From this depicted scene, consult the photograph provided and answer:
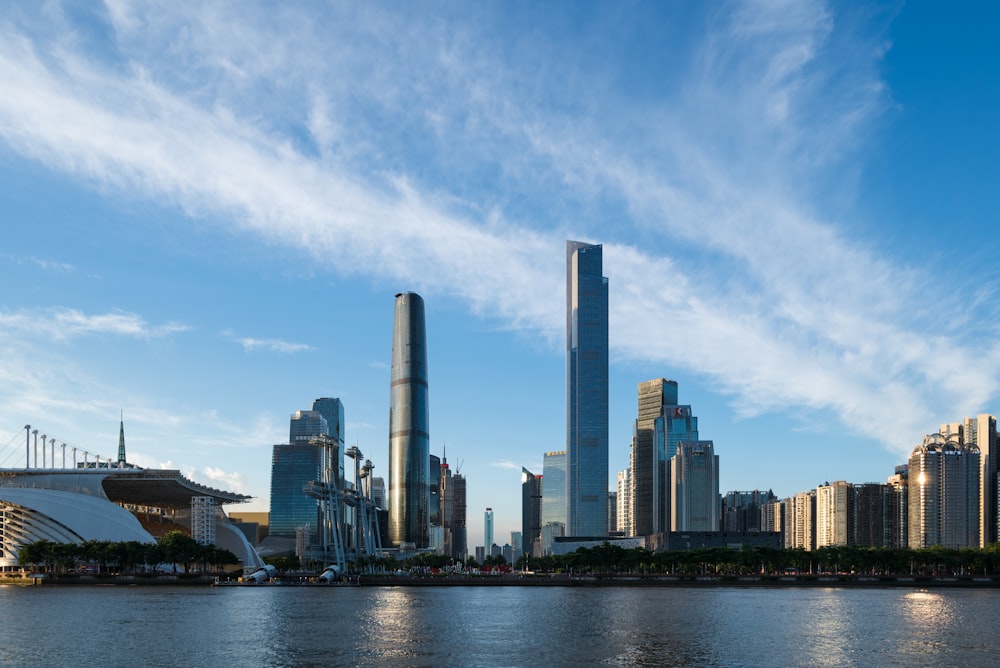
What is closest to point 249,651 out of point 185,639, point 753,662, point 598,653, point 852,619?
point 185,639

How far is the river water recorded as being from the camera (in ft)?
274

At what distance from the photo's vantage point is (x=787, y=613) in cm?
13188

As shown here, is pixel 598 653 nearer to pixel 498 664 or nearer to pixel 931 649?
pixel 498 664

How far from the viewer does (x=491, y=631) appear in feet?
350

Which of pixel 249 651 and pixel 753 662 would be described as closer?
pixel 753 662

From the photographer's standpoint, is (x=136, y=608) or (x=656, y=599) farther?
(x=656, y=599)

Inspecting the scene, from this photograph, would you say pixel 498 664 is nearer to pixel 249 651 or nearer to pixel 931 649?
pixel 249 651

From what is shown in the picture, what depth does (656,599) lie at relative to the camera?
162375 millimetres

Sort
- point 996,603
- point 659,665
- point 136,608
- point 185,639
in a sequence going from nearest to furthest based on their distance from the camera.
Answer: point 659,665 → point 185,639 → point 136,608 → point 996,603

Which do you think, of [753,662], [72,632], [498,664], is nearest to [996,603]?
[753,662]

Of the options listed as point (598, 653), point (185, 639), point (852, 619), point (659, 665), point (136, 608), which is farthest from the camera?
point (136, 608)

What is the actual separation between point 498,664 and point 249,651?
2279cm

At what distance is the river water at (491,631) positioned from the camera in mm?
83500

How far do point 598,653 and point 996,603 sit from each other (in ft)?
327
